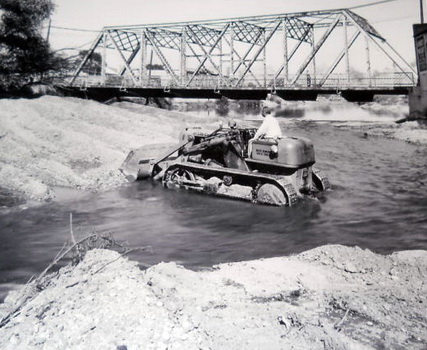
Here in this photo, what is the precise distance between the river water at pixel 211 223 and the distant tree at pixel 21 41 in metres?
15.6

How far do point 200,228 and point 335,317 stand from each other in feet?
13.0

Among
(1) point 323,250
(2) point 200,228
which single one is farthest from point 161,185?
(1) point 323,250

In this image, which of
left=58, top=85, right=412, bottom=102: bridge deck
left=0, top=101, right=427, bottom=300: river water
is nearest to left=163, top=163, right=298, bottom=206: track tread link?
left=0, top=101, right=427, bottom=300: river water

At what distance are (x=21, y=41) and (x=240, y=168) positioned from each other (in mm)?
19423

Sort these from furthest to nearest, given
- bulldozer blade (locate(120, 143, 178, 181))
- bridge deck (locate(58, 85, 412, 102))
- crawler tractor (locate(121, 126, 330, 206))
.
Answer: bridge deck (locate(58, 85, 412, 102))
bulldozer blade (locate(120, 143, 178, 181))
crawler tractor (locate(121, 126, 330, 206))

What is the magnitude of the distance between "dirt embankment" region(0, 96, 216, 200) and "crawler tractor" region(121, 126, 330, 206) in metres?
2.07

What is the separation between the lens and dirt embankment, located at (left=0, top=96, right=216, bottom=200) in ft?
33.2

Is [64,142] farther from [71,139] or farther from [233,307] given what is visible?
[233,307]

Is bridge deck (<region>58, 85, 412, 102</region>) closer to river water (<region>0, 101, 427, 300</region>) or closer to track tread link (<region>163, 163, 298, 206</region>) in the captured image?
river water (<region>0, 101, 427, 300</region>)

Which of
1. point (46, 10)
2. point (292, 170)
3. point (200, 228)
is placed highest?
point (46, 10)

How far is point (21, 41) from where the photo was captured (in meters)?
21.9

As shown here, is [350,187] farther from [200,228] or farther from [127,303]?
[127,303]

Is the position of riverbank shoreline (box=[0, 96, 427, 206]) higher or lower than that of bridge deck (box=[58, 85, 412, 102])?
lower

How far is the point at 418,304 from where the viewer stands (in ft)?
10.9
